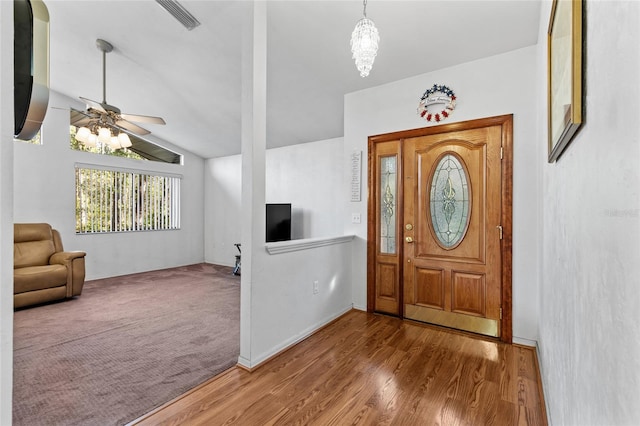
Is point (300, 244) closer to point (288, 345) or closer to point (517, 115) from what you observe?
point (288, 345)

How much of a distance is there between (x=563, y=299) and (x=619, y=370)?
78cm

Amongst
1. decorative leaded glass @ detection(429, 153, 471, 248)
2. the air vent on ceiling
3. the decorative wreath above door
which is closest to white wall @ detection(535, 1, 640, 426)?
decorative leaded glass @ detection(429, 153, 471, 248)

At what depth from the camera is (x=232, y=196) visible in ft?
21.8

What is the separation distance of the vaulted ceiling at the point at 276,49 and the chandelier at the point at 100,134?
34.6 inches

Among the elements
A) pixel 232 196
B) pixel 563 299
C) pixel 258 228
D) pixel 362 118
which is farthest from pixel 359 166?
pixel 232 196

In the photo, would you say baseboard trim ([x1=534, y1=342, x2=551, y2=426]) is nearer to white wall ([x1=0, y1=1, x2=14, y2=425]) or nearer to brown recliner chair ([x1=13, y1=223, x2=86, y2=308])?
white wall ([x1=0, y1=1, x2=14, y2=425])

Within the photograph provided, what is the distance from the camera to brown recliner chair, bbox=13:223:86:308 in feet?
12.3

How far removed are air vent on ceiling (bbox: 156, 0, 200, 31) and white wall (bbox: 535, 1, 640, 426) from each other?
298 centimetres

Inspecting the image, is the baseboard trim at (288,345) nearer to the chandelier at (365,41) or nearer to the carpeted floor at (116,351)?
the carpeted floor at (116,351)

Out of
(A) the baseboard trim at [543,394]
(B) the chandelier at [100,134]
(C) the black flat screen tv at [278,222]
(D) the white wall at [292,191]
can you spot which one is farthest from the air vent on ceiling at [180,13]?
(A) the baseboard trim at [543,394]

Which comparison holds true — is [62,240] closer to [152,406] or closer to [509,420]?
[152,406]

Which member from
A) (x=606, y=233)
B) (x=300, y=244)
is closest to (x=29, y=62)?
(x=606, y=233)

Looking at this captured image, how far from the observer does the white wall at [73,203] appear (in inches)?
185

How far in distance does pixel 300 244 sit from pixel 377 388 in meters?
1.29
